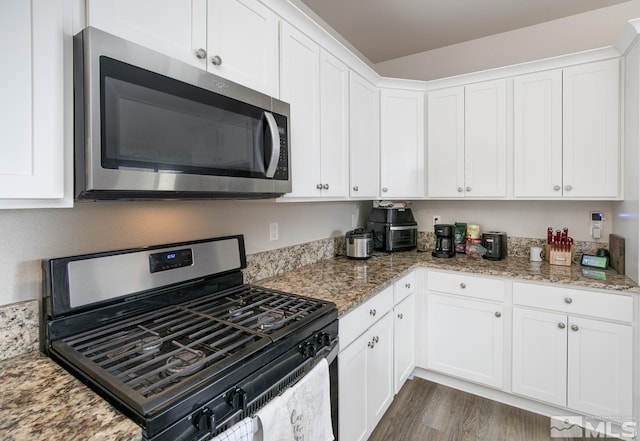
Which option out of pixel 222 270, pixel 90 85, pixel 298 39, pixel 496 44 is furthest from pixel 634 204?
pixel 90 85

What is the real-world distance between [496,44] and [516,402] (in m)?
2.73

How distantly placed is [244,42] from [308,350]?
4.10 feet

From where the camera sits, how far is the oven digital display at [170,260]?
1.27 meters

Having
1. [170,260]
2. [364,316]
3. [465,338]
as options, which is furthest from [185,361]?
[465,338]

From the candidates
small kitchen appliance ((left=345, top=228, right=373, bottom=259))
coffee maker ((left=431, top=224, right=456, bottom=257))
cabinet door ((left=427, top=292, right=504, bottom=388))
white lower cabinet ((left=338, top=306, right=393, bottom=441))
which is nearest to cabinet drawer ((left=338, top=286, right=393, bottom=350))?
white lower cabinet ((left=338, top=306, right=393, bottom=441))

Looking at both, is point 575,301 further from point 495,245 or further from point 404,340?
point 404,340

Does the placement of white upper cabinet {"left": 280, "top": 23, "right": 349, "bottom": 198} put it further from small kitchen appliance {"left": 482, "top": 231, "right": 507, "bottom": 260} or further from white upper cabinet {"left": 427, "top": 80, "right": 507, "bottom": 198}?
small kitchen appliance {"left": 482, "top": 231, "right": 507, "bottom": 260}

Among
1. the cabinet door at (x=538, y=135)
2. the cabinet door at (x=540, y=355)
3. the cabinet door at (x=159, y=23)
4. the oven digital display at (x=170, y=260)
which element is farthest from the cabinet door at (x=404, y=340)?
the cabinet door at (x=159, y=23)

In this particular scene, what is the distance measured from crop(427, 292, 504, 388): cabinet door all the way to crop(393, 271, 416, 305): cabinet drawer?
0.17 meters

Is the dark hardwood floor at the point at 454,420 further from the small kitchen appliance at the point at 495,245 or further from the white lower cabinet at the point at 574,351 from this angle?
the small kitchen appliance at the point at 495,245

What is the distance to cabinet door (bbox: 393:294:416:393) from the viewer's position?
81.7 inches

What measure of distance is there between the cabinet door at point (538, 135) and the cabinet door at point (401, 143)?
0.69 metres

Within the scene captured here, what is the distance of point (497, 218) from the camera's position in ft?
8.91

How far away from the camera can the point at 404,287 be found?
219 centimetres
